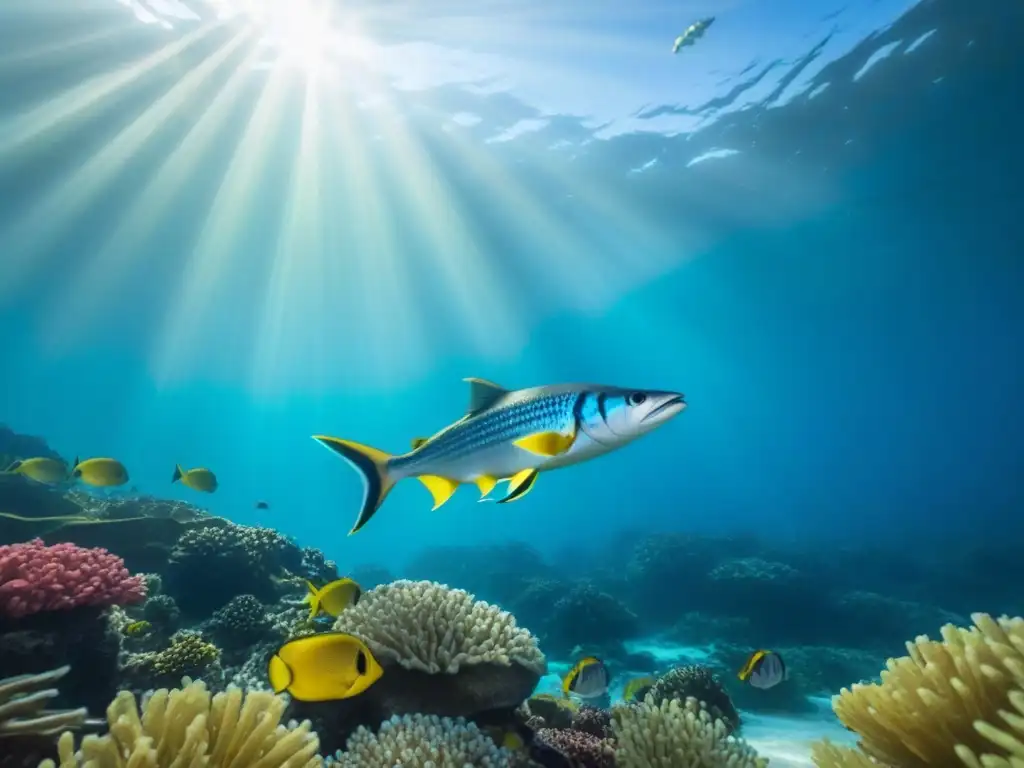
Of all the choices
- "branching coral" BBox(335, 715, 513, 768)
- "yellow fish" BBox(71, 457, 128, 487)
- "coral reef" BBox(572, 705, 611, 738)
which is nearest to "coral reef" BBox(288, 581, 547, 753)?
"branching coral" BBox(335, 715, 513, 768)

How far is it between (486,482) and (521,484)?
0.35 meters

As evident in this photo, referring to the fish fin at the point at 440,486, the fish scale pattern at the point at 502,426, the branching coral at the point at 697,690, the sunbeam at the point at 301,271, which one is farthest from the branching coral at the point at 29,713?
the sunbeam at the point at 301,271

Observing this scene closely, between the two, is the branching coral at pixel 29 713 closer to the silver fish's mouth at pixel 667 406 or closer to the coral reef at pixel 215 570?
the silver fish's mouth at pixel 667 406

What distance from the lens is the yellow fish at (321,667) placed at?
284 cm

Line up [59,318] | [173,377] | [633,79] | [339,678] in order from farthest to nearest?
[173,377] → [59,318] → [633,79] → [339,678]

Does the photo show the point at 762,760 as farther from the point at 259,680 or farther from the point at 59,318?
the point at 59,318

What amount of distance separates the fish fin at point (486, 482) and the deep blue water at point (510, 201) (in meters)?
23.8

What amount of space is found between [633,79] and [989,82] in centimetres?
1545

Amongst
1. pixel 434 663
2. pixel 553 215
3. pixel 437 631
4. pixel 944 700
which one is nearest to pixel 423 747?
pixel 434 663

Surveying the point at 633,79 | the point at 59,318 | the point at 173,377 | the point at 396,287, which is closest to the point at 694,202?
the point at 633,79

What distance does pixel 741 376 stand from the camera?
9588 centimetres

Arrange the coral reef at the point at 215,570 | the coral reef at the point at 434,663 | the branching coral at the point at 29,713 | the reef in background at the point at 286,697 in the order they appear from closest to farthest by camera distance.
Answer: the reef in background at the point at 286,697 → the branching coral at the point at 29,713 → the coral reef at the point at 434,663 → the coral reef at the point at 215,570

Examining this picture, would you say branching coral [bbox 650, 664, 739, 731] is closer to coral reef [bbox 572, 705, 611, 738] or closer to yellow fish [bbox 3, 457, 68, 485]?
coral reef [bbox 572, 705, 611, 738]

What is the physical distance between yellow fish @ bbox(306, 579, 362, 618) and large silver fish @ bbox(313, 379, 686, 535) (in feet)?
8.01
